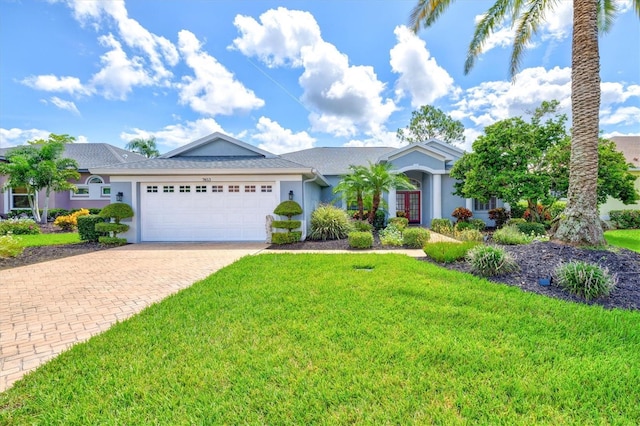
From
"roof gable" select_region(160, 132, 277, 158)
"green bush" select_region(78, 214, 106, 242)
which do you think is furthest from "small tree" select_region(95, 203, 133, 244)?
"roof gable" select_region(160, 132, 277, 158)

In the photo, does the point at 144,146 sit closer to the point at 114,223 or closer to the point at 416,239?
the point at 114,223

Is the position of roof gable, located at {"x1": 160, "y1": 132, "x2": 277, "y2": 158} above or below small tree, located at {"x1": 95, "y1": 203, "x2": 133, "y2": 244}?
above

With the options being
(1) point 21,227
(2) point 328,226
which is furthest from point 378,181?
(1) point 21,227

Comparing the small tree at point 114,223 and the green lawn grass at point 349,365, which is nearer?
the green lawn grass at point 349,365

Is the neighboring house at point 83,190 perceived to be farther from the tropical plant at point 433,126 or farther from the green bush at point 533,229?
the tropical plant at point 433,126

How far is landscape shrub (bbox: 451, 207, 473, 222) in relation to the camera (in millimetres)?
16094

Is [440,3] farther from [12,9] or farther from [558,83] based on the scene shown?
[12,9]

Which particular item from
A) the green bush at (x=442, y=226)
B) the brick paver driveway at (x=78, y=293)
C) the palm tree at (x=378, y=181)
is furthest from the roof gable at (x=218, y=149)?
the green bush at (x=442, y=226)

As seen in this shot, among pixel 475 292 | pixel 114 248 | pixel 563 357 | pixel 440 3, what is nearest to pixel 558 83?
pixel 440 3

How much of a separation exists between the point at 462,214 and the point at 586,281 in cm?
1171

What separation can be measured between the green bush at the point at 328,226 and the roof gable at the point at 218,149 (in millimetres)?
4056

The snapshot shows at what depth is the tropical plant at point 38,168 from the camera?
15.7 m

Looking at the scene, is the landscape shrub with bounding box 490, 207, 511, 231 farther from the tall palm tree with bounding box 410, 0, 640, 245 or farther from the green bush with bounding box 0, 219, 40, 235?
the green bush with bounding box 0, 219, 40, 235

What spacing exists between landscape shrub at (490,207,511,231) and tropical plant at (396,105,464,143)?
1907cm
